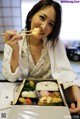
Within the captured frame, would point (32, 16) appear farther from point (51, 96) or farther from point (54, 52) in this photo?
point (51, 96)

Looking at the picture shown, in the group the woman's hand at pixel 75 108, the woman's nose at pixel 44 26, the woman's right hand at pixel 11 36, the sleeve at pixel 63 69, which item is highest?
the woman's nose at pixel 44 26

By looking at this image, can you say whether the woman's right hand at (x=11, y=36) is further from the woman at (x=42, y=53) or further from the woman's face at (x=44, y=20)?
the woman's face at (x=44, y=20)

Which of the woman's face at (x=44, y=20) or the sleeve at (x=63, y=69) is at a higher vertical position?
the woman's face at (x=44, y=20)

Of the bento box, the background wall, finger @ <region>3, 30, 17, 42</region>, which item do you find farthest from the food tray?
the background wall

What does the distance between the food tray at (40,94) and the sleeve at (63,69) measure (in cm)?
9

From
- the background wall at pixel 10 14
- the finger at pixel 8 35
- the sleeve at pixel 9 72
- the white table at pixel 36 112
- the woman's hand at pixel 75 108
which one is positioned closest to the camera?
the white table at pixel 36 112

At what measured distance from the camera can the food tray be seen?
0.68 m

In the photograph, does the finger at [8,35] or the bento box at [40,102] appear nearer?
the bento box at [40,102]

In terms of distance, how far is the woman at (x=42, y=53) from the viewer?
95 centimetres

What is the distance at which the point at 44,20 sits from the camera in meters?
0.96

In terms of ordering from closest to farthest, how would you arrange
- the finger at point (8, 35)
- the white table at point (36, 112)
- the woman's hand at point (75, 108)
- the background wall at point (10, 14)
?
the white table at point (36, 112)
the woman's hand at point (75, 108)
the finger at point (8, 35)
the background wall at point (10, 14)

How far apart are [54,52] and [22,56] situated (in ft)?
0.64

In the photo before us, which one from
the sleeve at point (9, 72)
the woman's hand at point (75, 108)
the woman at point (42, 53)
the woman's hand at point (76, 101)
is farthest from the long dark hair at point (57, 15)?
the woman's hand at point (75, 108)

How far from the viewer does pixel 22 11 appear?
8.36 feet
